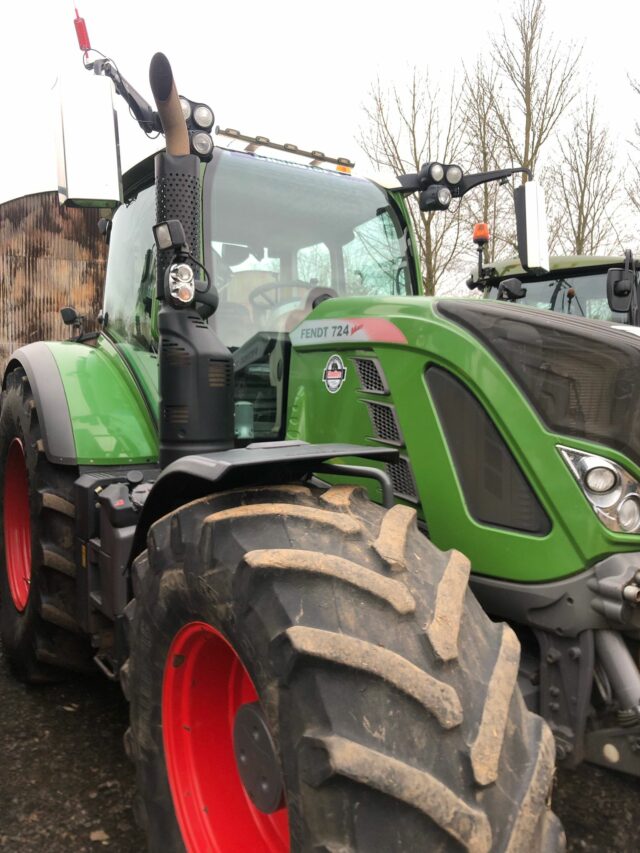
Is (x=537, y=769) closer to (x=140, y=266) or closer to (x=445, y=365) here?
(x=445, y=365)

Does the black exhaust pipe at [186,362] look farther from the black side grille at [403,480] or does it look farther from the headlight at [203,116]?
the black side grille at [403,480]

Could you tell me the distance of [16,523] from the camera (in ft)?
11.9

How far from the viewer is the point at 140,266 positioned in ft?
10.4

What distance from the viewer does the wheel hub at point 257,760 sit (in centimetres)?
164

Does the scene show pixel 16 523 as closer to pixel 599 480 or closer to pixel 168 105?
pixel 168 105

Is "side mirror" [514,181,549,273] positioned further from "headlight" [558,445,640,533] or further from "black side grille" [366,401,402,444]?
"headlight" [558,445,640,533]

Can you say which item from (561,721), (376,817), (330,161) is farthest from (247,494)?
(330,161)

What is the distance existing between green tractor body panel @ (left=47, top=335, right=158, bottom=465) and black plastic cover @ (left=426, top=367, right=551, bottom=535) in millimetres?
1327

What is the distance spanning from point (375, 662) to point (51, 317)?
19.0 metres

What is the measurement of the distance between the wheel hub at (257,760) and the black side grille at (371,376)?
0.96m

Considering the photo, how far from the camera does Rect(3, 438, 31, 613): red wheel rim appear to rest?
11.7ft

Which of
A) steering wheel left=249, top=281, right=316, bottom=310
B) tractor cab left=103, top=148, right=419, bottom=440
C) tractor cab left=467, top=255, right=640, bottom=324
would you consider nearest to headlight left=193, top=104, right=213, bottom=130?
tractor cab left=103, top=148, right=419, bottom=440

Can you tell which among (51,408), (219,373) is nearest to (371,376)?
(219,373)

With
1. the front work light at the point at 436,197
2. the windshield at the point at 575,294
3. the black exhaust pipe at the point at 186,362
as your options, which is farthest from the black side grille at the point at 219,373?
the windshield at the point at 575,294
